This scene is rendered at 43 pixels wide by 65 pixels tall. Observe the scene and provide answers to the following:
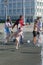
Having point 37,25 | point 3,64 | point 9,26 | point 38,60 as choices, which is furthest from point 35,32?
point 3,64

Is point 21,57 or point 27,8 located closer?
point 21,57

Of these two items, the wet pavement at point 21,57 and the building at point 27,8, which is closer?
the wet pavement at point 21,57

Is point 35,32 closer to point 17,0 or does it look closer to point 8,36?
point 8,36

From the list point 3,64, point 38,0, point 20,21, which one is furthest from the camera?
point 38,0

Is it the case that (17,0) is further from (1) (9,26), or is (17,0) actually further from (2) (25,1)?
(1) (9,26)

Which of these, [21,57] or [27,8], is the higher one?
[21,57]

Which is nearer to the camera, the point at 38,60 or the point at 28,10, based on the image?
the point at 38,60

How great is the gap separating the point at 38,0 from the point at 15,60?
494ft

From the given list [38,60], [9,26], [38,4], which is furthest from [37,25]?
[38,4]

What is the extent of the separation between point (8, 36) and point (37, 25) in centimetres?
257

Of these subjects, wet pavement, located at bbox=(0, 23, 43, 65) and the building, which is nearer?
wet pavement, located at bbox=(0, 23, 43, 65)

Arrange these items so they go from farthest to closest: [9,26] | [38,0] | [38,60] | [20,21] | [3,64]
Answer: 1. [38,0]
2. [9,26]
3. [20,21]
4. [38,60]
5. [3,64]

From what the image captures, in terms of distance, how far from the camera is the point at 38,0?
15975 cm

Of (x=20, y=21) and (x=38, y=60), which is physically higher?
(x=20, y=21)
